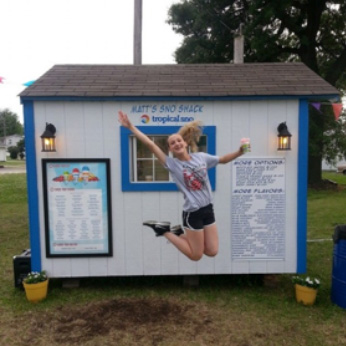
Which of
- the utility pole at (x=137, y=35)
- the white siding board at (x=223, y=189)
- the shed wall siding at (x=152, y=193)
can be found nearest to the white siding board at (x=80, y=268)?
the shed wall siding at (x=152, y=193)

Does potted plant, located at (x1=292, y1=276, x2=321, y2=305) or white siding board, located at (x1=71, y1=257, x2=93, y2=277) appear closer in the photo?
potted plant, located at (x1=292, y1=276, x2=321, y2=305)

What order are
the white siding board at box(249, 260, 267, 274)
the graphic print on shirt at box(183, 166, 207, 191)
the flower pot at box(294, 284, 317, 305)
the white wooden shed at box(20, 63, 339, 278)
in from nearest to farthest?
the graphic print on shirt at box(183, 166, 207, 191)
the flower pot at box(294, 284, 317, 305)
the white wooden shed at box(20, 63, 339, 278)
the white siding board at box(249, 260, 267, 274)

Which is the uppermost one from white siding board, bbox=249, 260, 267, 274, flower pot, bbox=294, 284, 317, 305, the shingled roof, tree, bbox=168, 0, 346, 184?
tree, bbox=168, 0, 346, 184

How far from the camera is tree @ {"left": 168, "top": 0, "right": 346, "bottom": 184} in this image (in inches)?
591

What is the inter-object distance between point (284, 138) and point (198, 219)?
2041mm

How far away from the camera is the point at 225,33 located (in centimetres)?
1655

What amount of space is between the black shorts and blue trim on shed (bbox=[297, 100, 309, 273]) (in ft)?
6.60

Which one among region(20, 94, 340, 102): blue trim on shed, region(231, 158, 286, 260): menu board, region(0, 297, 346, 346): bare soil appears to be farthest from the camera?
region(231, 158, 286, 260): menu board

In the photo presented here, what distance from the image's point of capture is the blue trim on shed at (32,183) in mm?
4344

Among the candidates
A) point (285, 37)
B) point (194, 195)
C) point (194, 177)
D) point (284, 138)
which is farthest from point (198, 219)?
point (285, 37)

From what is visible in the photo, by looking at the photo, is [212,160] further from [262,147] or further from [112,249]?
[112,249]

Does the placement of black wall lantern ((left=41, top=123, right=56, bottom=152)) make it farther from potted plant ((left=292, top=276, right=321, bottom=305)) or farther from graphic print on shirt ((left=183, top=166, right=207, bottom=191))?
potted plant ((left=292, top=276, right=321, bottom=305))

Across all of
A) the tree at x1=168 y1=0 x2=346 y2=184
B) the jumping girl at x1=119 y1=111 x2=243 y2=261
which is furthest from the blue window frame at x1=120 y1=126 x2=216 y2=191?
the tree at x1=168 y1=0 x2=346 y2=184

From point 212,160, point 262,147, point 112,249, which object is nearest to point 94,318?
point 112,249
